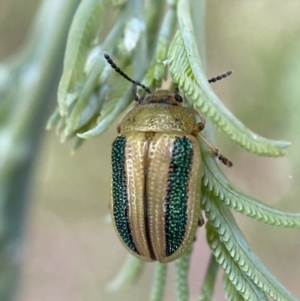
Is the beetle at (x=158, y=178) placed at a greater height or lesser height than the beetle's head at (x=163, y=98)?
lesser

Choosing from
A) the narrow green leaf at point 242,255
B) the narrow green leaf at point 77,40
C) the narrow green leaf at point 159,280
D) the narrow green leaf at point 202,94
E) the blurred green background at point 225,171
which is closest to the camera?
the narrow green leaf at point 202,94

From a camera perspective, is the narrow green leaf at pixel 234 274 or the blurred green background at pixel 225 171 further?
the blurred green background at pixel 225 171

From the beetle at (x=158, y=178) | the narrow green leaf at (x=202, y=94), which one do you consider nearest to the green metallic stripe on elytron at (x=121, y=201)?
the beetle at (x=158, y=178)

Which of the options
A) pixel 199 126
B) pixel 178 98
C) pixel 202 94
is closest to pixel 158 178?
pixel 199 126

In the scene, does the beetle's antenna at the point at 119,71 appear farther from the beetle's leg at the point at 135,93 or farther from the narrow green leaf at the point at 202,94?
the narrow green leaf at the point at 202,94

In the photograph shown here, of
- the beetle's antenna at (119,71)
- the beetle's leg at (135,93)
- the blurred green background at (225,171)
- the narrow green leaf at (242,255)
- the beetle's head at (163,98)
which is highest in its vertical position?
the beetle's antenna at (119,71)

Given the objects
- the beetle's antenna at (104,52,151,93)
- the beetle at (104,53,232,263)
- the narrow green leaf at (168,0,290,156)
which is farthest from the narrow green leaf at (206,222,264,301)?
the beetle's antenna at (104,52,151,93)

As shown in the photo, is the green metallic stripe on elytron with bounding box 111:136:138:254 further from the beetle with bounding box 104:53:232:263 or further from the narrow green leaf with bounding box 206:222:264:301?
the narrow green leaf with bounding box 206:222:264:301
